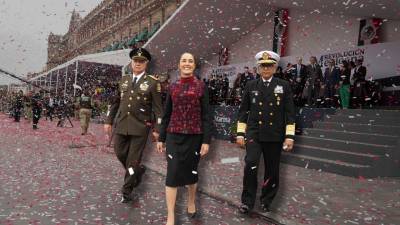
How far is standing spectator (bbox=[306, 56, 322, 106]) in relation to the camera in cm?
1427

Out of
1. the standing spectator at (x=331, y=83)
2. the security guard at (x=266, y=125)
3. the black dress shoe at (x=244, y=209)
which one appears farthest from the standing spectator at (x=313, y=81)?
the black dress shoe at (x=244, y=209)

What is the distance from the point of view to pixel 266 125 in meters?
5.20

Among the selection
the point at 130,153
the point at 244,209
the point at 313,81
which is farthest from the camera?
the point at 313,81

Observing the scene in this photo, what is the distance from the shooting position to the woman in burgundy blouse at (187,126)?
15.4 ft

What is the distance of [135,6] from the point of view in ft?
151

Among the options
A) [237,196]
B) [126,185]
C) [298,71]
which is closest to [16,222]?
[126,185]

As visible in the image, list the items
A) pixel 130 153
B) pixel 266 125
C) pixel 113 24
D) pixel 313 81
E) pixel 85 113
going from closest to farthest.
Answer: pixel 266 125 → pixel 130 153 → pixel 313 81 → pixel 85 113 → pixel 113 24

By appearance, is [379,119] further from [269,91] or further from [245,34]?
[245,34]

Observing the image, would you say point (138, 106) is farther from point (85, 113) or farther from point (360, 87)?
point (85, 113)

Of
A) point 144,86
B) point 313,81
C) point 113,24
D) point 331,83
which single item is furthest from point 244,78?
point 113,24

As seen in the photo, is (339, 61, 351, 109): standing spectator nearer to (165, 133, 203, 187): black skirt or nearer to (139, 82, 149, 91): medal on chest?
(139, 82, 149, 91): medal on chest

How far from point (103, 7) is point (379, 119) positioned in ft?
181

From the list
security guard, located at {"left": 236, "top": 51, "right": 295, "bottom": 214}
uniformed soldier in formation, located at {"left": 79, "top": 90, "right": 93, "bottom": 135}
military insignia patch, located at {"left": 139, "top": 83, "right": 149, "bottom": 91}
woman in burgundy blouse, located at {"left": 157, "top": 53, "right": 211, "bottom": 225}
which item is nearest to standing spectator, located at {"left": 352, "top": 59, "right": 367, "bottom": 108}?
security guard, located at {"left": 236, "top": 51, "right": 295, "bottom": 214}

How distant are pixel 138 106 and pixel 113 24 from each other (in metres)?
51.2
